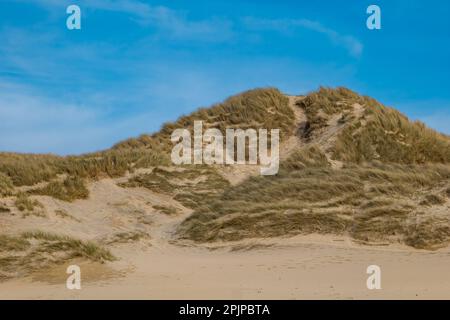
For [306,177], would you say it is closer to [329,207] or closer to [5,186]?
[329,207]

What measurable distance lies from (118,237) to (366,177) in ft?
20.5

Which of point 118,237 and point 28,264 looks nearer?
point 28,264

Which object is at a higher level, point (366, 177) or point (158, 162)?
point (158, 162)

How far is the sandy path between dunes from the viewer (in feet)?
29.6

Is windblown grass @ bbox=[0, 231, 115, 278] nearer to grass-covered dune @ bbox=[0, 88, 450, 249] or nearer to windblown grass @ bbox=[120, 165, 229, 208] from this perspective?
grass-covered dune @ bbox=[0, 88, 450, 249]

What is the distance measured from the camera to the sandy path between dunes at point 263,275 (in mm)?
9016

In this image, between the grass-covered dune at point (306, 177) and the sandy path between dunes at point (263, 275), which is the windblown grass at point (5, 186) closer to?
the grass-covered dune at point (306, 177)

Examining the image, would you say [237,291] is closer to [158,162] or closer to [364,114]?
[158,162]

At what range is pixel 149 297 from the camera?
8.95 meters

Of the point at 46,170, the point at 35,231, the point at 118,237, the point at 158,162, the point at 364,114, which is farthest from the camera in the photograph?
the point at 364,114

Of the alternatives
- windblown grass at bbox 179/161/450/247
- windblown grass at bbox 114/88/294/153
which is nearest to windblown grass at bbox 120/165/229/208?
windblown grass at bbox 179/161/450/247

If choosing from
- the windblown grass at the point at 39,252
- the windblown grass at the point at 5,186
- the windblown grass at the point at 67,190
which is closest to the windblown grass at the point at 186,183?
the windblown grass at the point at 67,190

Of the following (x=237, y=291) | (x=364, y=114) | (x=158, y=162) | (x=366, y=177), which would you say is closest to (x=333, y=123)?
(x=364, y=114)

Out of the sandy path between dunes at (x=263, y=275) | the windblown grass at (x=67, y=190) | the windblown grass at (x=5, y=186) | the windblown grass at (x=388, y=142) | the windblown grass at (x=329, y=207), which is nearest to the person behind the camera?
the sandy path between dunes at (x=263, y=275)
